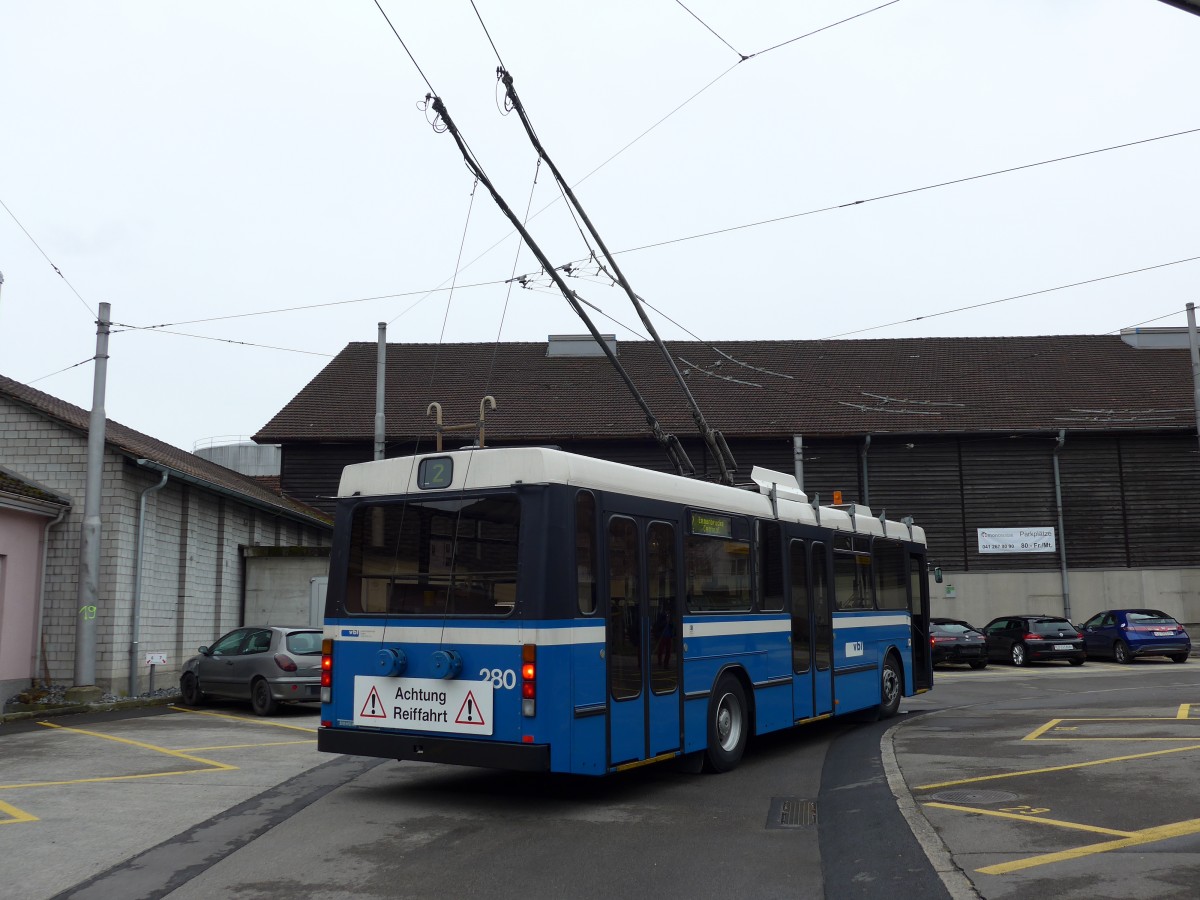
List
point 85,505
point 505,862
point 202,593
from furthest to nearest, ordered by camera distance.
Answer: point 202,593 < point 85,505 < point 505,862

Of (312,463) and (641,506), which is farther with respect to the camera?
(312,463)

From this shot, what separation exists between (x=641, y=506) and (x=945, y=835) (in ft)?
11.6

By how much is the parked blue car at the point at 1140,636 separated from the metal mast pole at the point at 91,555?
23.9 metres

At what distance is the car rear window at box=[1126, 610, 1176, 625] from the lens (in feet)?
96.0

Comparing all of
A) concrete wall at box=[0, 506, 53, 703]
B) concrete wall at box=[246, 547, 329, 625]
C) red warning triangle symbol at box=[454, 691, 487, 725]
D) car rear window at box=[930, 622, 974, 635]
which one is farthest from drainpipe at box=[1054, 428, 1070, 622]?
red warning triangle symbol at box=[454, 691, 487, 725]

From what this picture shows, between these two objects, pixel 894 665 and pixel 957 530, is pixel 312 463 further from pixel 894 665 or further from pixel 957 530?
pixel 894 665

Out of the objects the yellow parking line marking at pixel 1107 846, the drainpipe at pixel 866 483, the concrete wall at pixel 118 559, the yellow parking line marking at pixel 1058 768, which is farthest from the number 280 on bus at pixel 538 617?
the drainpipe at pixel 866 483

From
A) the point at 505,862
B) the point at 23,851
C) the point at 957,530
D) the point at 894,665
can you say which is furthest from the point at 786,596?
the point at 957,530

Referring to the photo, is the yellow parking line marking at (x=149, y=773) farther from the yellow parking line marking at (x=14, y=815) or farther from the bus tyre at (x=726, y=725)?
the bus tyre at (x=726, y=725)

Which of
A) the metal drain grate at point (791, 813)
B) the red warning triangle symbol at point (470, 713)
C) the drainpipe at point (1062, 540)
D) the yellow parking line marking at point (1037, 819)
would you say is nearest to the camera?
the yellow parking line marking at point (1037, 819)

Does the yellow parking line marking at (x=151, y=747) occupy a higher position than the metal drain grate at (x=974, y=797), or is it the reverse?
the yellow parking line marking at (x=151, y=747)

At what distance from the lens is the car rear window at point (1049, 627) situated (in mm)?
28938

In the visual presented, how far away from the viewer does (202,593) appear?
2250 cm

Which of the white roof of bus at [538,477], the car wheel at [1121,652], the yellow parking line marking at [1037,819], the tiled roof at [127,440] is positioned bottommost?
the yellow parking line marking at [1037,819]
